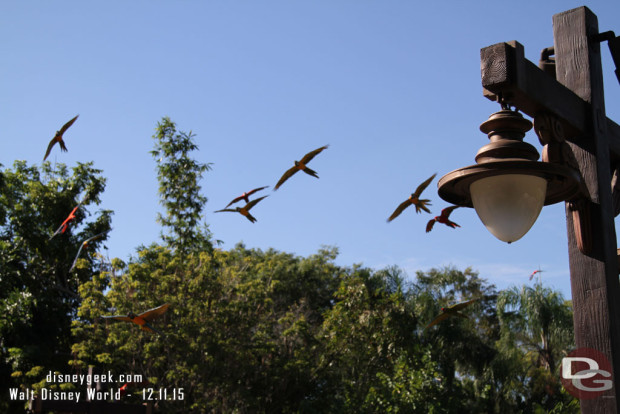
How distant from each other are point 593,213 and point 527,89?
0.54 m

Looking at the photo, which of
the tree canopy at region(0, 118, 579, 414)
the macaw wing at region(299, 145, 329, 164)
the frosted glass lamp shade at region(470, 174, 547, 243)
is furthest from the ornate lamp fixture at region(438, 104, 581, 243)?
the tree canopy at region(0, 118, 579, 414)

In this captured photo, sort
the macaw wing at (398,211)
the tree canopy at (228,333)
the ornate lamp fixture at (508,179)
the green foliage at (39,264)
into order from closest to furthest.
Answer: the ornate lamp fixture at (508,179)
the macaw wing at (398,211)
the tree canopy at (228,333)
the green foliage at (39,264)

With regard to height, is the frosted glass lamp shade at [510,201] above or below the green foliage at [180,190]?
below

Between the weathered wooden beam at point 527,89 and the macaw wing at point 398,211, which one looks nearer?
the weathered wooden beam at point 527,89

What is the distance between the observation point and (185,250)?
17266mm

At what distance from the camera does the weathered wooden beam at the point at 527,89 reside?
214 centimetres

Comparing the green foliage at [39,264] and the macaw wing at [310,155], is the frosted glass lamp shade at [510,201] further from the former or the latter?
the green foliage at [39,264]

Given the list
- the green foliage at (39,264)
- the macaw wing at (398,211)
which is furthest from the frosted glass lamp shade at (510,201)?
the green foliage at (39,264)

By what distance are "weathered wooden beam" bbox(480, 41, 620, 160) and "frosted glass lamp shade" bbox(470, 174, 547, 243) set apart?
29 centimetres

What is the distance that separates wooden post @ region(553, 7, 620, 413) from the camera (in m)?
2.21

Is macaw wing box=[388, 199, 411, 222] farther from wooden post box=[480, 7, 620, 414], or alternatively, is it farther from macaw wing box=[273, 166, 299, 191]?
wooden post box=[480, 7, 620, 414]

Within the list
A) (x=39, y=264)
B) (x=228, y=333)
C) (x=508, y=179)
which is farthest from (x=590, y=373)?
(x=39, y=264)

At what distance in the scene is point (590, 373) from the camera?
2.19m

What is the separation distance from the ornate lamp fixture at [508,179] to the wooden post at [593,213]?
Result: 0.78ft
